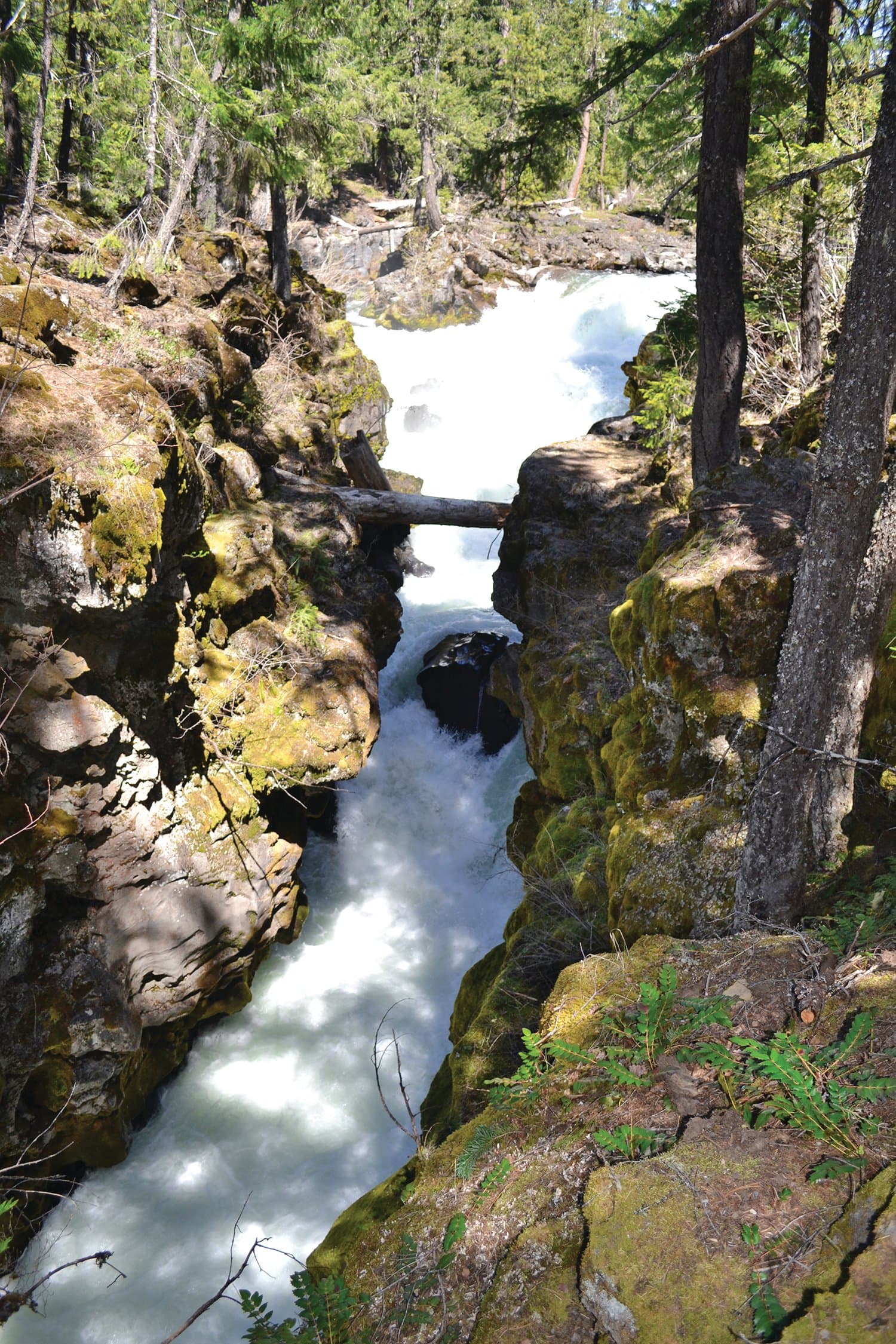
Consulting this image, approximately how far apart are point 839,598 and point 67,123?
56.2 feet

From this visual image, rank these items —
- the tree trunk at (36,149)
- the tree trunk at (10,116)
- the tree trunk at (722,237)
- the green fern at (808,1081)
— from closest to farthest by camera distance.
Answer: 1. the green fern at (808,1081)
2. the tree trunk at (722,237)
3. the tree trunk at (36,149)
4. the tree trunk at (10,116)

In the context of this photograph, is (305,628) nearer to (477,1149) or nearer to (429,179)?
(477,1149)

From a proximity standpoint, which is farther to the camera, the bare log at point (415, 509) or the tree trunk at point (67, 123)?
the tree trunk at point (67, 123)

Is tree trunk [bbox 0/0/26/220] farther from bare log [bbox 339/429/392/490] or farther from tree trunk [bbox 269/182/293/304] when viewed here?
bare log [bbox 339/429/392/490]

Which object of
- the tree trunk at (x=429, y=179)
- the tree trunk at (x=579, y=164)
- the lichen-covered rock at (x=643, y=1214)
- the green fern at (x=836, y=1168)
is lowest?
the lichen-covered rock at (x=643, y=1214)

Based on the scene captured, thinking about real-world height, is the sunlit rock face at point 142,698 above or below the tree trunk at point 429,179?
below

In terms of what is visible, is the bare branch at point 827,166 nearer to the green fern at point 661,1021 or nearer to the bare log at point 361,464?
the green fern at point 661,1021

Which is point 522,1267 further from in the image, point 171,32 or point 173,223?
point 171,32

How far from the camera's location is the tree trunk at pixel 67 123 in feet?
44.2

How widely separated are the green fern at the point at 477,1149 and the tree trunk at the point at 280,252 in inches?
538

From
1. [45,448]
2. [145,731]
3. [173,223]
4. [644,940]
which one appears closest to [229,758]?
[145,731]

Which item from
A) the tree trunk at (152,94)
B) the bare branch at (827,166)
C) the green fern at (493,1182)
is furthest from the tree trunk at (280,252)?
the green fern at (493,1182)

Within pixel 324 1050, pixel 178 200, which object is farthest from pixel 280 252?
pixel 324 1050

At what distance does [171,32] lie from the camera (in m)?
11.0
